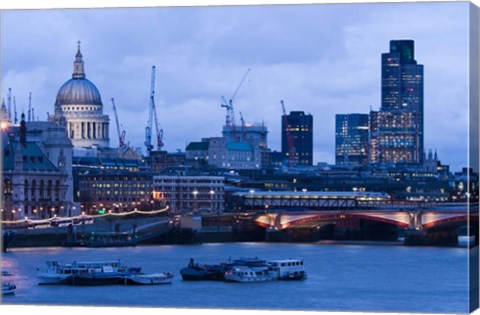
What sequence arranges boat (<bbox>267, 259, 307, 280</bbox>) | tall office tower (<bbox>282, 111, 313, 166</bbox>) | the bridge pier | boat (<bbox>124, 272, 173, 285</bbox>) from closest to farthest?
1. boat (<bbox>124, 272, 173, 285</bbox>)
2. boat (<bbox>267, 259, 307, 280</bbox>)
3. the bridge pier
4. tall office tower (<bbox>282, 111, 313, 166</bbox>)

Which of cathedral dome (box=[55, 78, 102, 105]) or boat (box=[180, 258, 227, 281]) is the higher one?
cathedral dome (box=[55, 78, 102, 105])

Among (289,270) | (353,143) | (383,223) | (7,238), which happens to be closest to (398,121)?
(353,143)

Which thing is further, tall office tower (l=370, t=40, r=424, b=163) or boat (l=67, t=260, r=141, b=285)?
tall office tower (l=370, t=40, r=424, b=163)

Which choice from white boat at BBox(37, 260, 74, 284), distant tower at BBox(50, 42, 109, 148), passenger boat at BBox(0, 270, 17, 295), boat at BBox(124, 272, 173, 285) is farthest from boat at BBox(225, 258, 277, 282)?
distant tower at BBox(50, 42, 109, 148)

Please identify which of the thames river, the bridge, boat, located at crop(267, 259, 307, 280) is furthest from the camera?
the bridge

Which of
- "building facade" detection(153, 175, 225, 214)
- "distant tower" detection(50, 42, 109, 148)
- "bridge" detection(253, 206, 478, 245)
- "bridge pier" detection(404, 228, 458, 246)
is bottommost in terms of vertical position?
"bridge pier" detection(404, 228, 458, 246)

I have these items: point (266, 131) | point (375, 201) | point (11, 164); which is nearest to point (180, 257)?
point (11, 164)

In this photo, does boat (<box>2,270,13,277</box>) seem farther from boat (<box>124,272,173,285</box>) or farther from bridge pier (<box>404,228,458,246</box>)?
bridge pier (<box>404,228,458,246</box>)
